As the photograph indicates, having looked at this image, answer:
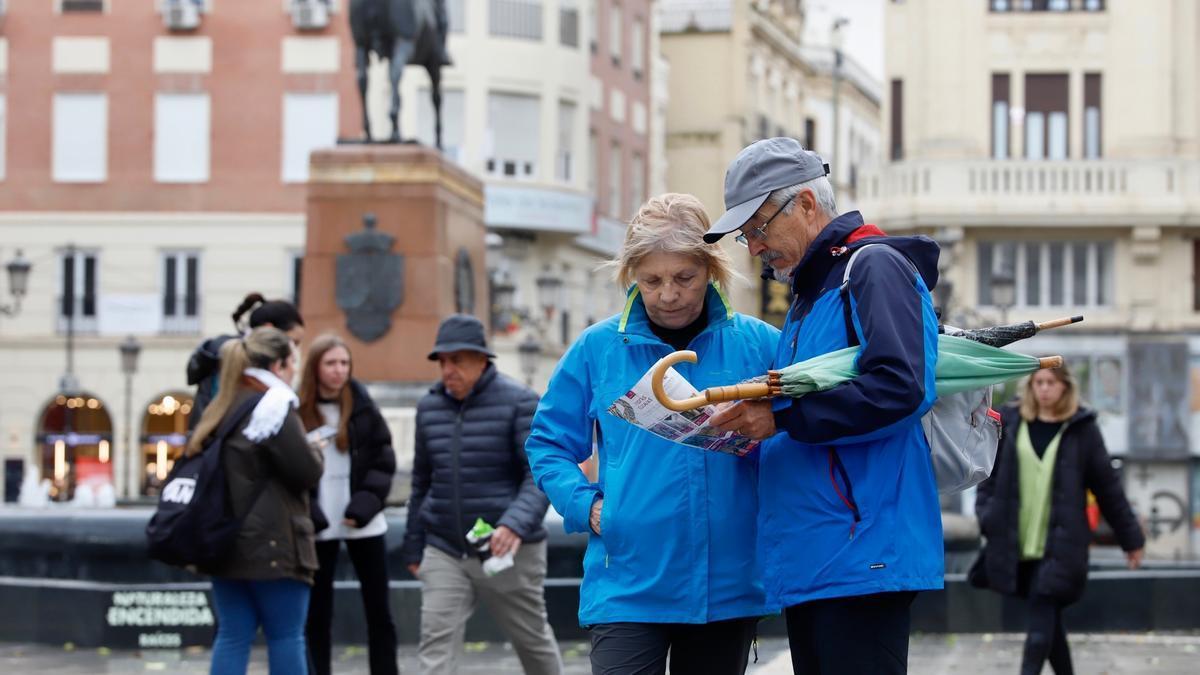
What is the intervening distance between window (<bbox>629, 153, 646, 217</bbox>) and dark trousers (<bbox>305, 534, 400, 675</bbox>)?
4404cm

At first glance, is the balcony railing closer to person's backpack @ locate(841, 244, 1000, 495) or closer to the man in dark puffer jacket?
the man in dark puffer jacket

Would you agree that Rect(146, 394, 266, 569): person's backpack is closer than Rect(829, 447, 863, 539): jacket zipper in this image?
No

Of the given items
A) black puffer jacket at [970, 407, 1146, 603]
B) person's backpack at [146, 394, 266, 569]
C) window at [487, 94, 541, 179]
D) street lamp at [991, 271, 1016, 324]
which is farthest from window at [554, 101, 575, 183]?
person's backpack at [146, 394, 266, 569]

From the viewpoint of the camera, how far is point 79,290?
4509 centimetres

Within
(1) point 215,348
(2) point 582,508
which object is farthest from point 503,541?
(2) point 582,508

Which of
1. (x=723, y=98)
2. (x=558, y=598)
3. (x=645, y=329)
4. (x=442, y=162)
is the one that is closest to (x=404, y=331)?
(x=442, y=162)

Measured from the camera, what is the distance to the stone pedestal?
17.3 meters

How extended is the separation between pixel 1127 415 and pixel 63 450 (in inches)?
831

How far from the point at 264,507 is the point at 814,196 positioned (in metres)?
3.78

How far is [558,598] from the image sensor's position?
13.8 metres

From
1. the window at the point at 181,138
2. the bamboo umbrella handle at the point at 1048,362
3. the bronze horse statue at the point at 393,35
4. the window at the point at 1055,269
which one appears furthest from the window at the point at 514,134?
the bamboo umbrella handle at the point at 1048,362

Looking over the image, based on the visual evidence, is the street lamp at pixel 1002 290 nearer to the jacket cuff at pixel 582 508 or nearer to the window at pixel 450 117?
the window at pixel 450 117

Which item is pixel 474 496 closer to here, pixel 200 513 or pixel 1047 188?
pixel 200 513

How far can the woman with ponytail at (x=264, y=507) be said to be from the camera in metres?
8.59
